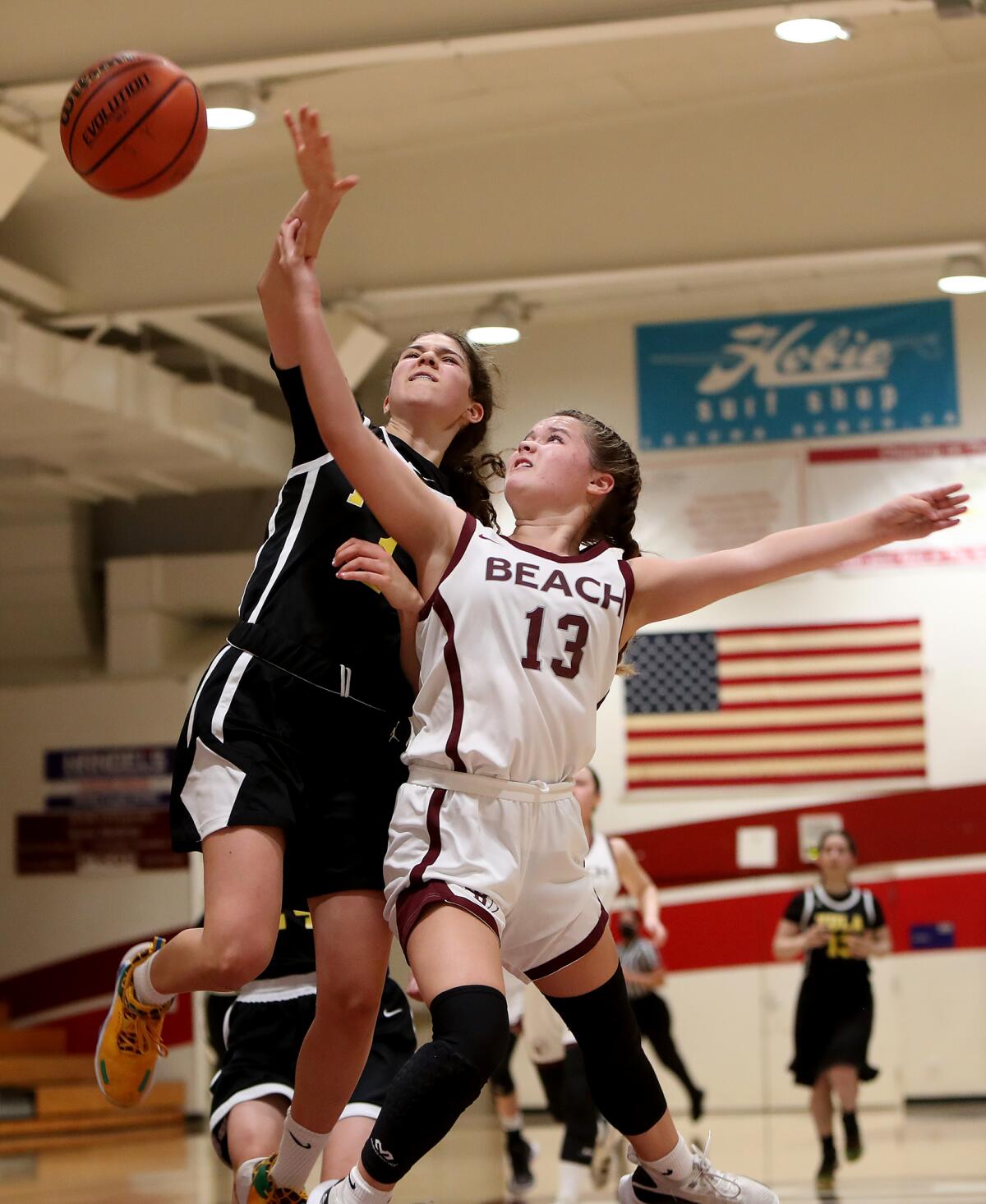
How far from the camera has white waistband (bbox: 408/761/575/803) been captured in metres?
3.41

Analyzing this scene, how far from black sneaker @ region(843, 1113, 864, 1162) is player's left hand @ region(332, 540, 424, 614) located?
6095 millimetres

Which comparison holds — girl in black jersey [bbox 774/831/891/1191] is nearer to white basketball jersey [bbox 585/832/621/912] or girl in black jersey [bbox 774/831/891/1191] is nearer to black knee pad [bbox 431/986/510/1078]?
white basketball jersey [bbox 585/832/621/912]

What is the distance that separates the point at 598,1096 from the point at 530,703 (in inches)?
34.5

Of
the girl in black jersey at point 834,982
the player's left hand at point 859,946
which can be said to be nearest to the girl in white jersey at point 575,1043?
the girl in black jersey at point 834,982

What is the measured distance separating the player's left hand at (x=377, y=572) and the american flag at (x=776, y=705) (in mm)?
8385

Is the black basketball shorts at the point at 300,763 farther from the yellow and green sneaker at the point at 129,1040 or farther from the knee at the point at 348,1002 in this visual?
the yellow and green sneaker at the point at 129,1040

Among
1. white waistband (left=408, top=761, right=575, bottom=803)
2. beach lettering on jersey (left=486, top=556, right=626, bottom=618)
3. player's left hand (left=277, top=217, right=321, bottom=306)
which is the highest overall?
player's left hand (left=277, top=217, right=321, bottom=306)

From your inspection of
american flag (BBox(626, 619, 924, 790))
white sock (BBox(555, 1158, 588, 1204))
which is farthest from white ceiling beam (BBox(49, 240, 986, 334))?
white sock (BBox(555, 1158, 588, 1204))

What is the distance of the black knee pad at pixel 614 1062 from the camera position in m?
3.57

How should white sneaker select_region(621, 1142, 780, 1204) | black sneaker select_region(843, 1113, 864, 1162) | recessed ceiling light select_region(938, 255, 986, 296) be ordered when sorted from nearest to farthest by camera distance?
white sneaker select_region(621, 1142, 780, 1204) < black sneaker select_region(843, 1113, 864, 1162) < recessed ceiling light select_region(938, 255, 986, 296)

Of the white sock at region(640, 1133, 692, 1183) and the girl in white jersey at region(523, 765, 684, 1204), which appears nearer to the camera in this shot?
the white sock at region(640, 1133, 692, 1183)

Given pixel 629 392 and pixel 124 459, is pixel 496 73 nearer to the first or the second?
pixel 629 392

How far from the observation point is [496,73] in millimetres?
9109

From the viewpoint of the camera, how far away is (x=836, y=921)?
9.16m
